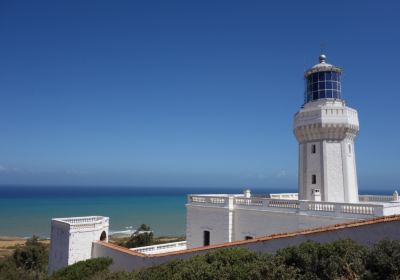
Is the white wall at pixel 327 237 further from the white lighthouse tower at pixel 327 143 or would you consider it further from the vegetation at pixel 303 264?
the white lighthouse tower at pixel 327 143

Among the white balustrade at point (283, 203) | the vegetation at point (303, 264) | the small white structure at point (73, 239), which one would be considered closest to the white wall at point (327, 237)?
the vegetation at point (303, 264)

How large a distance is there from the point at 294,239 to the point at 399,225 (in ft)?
7.81

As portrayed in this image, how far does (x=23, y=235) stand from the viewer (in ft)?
173

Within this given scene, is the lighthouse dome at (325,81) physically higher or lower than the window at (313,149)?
higher

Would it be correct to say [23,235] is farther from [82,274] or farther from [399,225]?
[399,225]

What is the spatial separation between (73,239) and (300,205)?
36.2 feet

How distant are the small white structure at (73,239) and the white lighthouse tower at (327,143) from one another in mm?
10552

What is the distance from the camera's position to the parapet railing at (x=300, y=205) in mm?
11125

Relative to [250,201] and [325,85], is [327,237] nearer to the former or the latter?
[250,201]

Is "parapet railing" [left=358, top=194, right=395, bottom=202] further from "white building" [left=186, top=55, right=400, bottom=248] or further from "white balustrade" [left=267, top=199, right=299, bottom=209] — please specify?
"white balustrade" [left=267, top=199, right=299, bottom=209]

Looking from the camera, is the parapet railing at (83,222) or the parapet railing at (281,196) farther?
the parapet railing at (281,196)

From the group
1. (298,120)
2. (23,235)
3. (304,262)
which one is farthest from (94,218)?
(23,235)

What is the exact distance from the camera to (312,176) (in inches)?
604

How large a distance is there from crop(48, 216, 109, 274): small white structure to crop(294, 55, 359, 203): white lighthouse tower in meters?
10.6
